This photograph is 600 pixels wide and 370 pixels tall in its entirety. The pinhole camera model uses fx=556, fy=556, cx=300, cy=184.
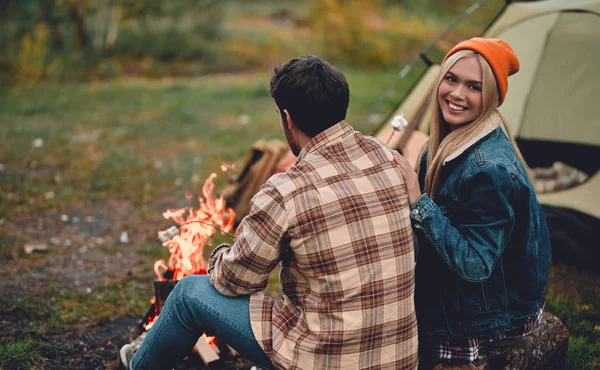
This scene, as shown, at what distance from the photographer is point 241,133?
8.05 meters

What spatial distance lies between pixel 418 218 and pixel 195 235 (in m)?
1.44

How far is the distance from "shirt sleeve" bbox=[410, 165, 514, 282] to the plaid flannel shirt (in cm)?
10

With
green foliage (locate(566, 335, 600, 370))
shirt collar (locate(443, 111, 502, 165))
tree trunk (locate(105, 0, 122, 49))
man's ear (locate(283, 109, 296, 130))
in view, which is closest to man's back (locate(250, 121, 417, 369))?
man's ear (locate(283, 109, 296, 130))

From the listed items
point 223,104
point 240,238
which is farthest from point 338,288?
point 223,104

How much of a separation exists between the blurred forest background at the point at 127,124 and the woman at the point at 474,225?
3.81ft

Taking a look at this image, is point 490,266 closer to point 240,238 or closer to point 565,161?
point 240,238

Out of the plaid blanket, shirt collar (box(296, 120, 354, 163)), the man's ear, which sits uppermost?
the man's ear

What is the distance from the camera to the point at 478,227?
218 cm

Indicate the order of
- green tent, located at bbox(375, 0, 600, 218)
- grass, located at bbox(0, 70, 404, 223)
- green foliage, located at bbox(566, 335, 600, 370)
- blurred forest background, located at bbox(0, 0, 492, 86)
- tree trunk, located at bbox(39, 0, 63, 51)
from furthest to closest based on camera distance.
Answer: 1. tree trunk, located at bbox(39, 0, 63, 51)
2. blurred forest background, located at bbox(0, 0, 492, 86)
3. grass, located at bbox(0, 70, 404, 223)
4. green tent, located at bbox(375, 0, 600, 218)
5. green foliage, located at bbox(566, 335, 600, 370)

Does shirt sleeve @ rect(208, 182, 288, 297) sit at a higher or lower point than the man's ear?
lower

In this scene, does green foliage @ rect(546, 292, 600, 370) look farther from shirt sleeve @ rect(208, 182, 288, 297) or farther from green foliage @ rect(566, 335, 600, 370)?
shirt sleeve @ rect(208, 182, 288, 297)

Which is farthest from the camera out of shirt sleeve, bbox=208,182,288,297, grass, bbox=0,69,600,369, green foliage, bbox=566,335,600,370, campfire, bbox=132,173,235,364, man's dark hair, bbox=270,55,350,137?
grass, bbox=0,69,600,369

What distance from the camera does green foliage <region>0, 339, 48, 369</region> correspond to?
9.97 feet

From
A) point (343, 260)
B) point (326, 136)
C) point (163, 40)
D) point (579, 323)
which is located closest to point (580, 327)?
point (579, 323)
